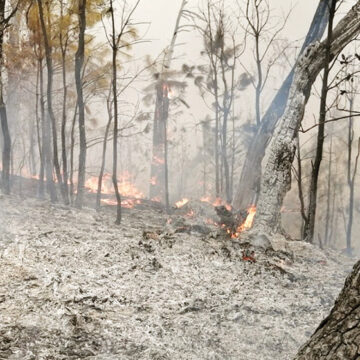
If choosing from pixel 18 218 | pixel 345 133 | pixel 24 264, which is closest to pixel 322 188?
pixel 345 133

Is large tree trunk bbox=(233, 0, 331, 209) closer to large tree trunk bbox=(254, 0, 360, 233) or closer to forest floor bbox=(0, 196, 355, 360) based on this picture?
large tree trunk bbox=(254, 0, 360, 233)

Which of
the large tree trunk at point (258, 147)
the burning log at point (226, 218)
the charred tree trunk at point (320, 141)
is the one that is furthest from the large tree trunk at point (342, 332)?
the large tree trunk at point (258, 147)

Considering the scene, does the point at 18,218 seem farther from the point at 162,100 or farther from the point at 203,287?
the point at 162,100

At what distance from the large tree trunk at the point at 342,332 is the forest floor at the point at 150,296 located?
1692 mm

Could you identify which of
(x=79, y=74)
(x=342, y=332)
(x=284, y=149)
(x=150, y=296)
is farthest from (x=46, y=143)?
(x=342, y=332)

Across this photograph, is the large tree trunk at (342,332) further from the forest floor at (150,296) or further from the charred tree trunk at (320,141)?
the charred tree trunk at (320,141)

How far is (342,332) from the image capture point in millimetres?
2119

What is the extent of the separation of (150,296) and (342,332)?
321 cm

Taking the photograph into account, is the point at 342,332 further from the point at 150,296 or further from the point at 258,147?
the point at 258,147

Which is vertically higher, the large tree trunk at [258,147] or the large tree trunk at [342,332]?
the large tree trunk at [258,147]

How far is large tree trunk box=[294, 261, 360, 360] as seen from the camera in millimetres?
2043

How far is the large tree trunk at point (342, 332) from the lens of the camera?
2.04 meters

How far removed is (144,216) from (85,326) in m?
8.90

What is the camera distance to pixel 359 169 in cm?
3616
